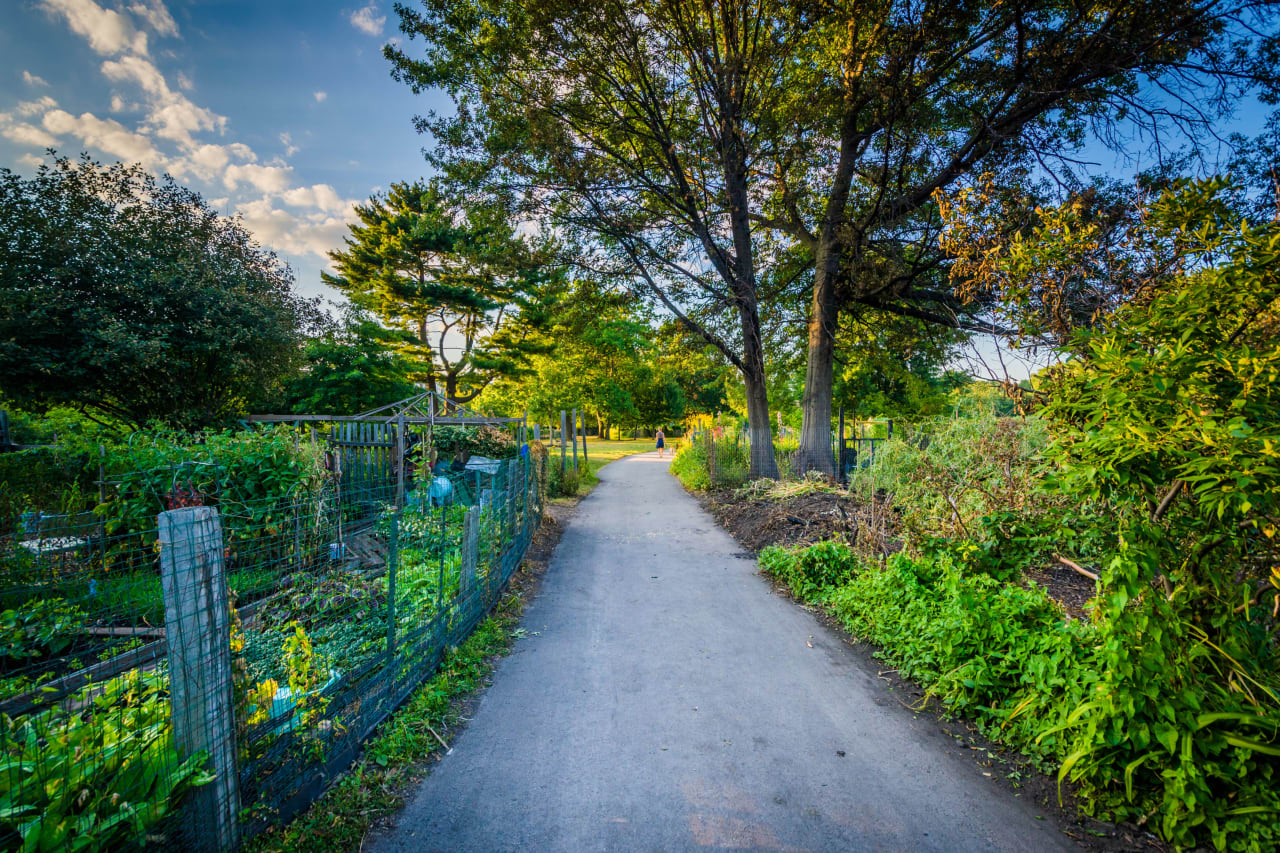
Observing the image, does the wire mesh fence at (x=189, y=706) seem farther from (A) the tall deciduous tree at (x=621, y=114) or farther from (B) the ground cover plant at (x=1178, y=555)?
(A) the tall deciduous tree at (x=621, y=114)

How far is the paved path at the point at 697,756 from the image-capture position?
2281mm

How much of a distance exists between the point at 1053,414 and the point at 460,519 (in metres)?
4.73

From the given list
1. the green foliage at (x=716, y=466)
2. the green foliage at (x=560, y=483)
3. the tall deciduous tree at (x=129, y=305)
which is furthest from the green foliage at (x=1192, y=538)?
the tall deciduous tree at (x=129, y=305)

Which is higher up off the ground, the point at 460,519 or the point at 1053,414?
the point at 1053,414

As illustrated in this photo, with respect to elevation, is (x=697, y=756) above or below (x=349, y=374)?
below

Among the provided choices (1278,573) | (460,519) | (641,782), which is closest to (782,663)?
(641,782)

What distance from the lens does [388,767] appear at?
267cm

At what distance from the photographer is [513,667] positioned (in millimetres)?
3941

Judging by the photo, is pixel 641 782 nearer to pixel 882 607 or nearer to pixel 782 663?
pixel 782 663

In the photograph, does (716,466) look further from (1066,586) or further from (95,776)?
(95,776)

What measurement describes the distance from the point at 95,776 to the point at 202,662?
15.0 inches

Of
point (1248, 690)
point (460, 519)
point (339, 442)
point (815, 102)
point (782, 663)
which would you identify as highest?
point (815, 102)

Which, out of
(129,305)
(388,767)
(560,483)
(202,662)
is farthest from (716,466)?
(129,305)

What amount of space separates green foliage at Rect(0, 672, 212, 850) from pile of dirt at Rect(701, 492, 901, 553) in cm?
532
